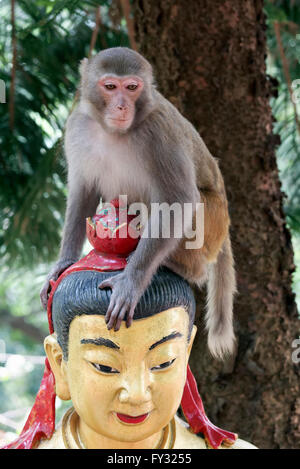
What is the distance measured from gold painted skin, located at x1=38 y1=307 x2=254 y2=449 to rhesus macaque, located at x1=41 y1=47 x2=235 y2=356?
7 cm

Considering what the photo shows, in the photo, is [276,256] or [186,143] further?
[276,256]

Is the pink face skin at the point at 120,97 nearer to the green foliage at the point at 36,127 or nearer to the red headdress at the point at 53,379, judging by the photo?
the red headdress at the point at 53,379

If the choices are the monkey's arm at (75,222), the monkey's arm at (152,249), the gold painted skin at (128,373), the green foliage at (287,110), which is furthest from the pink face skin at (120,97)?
the green foliage at (287,110)

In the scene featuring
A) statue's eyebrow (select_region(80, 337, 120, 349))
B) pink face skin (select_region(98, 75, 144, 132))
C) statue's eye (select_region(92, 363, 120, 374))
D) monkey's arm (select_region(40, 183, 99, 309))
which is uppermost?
pink face skin (select_region(98, 75, 144, 132))

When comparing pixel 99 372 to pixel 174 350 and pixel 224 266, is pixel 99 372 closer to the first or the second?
pixel 174 350

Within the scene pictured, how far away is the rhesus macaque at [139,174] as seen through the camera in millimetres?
1695

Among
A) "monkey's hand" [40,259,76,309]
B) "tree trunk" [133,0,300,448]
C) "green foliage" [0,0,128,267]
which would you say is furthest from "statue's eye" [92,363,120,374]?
"green foliage" [0,0,128,267]

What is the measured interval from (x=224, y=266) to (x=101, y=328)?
2.78 feet

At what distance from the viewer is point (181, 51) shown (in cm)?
269

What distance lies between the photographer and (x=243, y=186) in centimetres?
268

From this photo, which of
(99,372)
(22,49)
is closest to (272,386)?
(99,372)

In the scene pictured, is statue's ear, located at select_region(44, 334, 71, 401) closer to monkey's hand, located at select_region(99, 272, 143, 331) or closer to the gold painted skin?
the gold painted skin

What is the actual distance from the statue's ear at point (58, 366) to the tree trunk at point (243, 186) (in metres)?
1.06

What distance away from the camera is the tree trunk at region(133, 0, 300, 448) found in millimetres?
2627
